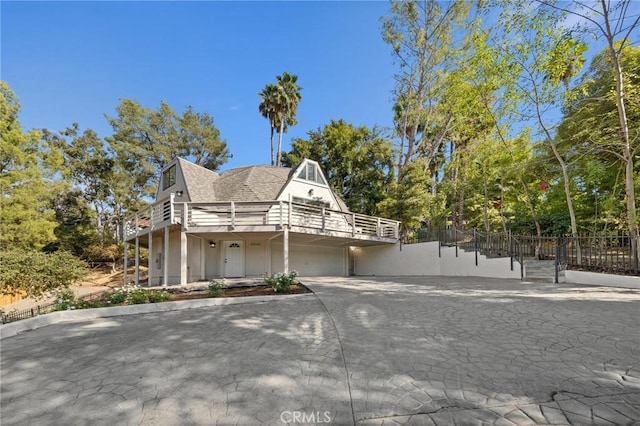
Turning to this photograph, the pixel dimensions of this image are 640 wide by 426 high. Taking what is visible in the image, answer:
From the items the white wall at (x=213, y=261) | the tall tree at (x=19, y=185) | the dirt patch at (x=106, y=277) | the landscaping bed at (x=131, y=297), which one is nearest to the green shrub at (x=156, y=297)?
the landscaping bed at (x=131, y=297)

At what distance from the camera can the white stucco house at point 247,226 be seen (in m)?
11.9

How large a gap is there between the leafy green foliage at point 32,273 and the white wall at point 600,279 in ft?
70.5

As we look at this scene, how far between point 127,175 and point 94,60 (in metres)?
16.3

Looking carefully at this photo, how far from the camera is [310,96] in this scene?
1083 inches

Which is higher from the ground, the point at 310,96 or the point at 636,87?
the point at 310,96

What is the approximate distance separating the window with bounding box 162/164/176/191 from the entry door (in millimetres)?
5032

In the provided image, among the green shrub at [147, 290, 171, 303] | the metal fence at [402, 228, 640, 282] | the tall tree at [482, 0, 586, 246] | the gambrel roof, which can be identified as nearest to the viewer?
the green shrub at [147, 290, 171, 303]

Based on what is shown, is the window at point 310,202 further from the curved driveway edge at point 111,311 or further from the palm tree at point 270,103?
the palm tree at point 270,103

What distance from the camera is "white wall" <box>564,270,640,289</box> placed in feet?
26.8

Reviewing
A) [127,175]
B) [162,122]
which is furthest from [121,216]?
[162,122]

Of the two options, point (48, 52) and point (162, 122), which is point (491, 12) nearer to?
point (48, 52)

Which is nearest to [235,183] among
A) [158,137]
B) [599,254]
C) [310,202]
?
[310,202]

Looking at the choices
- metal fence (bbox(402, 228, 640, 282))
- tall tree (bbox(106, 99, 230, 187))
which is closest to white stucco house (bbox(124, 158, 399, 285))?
metal fence (bbox(402, 228, 640, 282))

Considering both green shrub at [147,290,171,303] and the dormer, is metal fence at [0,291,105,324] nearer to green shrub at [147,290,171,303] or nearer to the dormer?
green shrub at [147,290,171,303]
